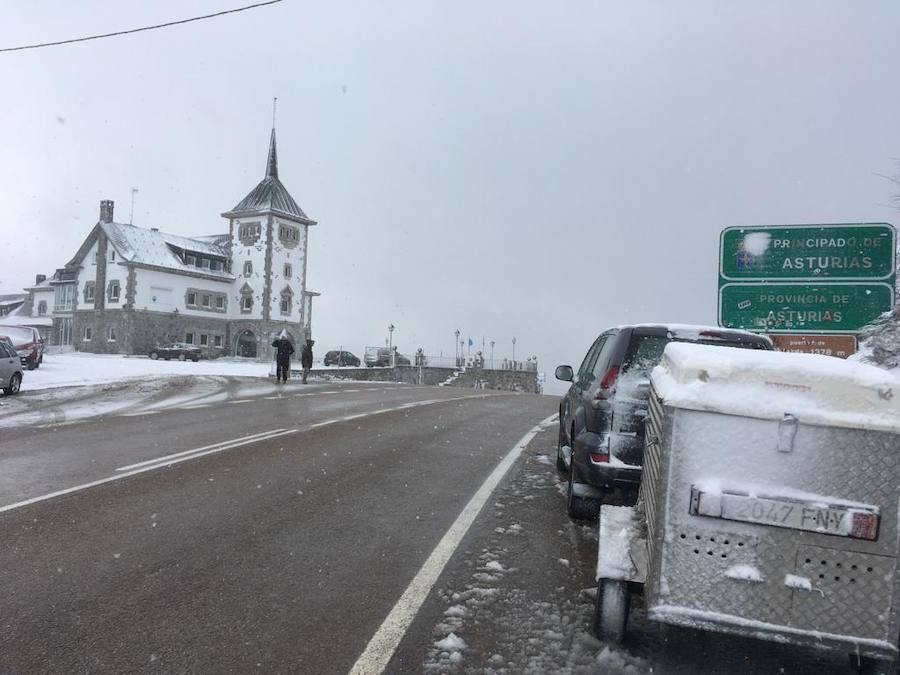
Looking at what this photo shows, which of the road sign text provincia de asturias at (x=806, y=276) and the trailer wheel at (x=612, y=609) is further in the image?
the road sign text provincia de asturias at (x=806, y=276)

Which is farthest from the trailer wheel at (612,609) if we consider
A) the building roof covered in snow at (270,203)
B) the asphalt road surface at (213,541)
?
the building roof covered in snow at (270,203)

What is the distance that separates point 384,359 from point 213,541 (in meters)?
52.8

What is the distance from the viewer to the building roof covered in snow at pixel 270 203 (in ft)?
202

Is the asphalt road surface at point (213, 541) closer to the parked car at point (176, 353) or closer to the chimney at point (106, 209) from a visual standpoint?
the parked car at point (176, 353)

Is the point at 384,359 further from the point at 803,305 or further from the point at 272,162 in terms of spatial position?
the point at 803,305

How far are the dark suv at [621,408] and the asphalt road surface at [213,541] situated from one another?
136 cm

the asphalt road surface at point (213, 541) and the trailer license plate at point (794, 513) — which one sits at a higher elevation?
the trailer license plate at point (794, 513)

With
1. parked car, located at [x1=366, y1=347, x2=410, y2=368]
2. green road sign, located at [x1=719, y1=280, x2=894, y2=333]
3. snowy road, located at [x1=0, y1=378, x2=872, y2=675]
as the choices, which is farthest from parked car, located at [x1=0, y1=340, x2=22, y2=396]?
parked car, located at [x1=366, y1=347, x2=410, y2=368]

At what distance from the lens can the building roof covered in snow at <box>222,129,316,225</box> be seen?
61.7 metres

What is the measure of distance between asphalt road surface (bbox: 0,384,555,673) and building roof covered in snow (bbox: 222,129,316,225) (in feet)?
175

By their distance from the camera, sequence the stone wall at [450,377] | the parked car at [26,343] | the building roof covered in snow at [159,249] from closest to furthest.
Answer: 1. the parked car at [26,343]
2. the stone wall at [450,377]
3. the building roof covered in snow at [159,249]

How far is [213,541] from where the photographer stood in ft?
16.9

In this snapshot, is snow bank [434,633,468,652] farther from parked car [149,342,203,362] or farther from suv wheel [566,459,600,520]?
parked car [149,342,203,362]

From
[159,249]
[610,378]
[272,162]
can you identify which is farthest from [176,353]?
[610,378]
